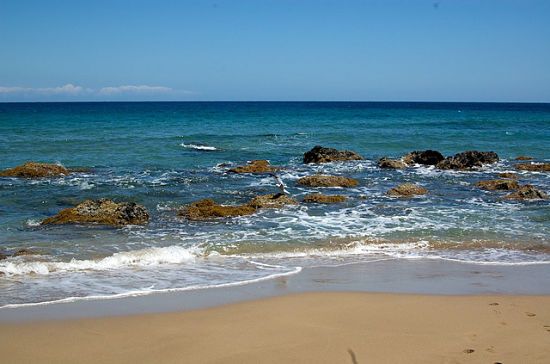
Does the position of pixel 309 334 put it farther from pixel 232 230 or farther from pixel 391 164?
pixel 391 164

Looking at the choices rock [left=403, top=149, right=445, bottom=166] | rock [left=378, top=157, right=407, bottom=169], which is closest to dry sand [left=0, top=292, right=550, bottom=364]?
rock [left=378, top=157, right=407, bottom=169]

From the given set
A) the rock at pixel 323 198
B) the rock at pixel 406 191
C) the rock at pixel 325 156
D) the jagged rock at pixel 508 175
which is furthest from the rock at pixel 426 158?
the rock at pixel 323 198

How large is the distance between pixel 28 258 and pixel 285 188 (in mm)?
9891

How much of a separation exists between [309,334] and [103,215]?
846 cm

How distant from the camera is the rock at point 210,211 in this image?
1514cm

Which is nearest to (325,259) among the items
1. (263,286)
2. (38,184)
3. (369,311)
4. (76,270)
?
(263,286)

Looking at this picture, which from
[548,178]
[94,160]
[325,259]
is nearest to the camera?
[325,259]

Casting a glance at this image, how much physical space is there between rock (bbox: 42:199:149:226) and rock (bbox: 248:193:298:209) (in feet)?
10.2

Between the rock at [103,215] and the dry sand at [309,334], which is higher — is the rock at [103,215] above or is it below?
above

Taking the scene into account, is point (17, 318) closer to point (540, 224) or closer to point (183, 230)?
point (183, 230)

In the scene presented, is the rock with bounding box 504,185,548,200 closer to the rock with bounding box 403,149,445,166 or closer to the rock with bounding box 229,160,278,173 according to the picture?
the rock with bounding box 403,149,445,166

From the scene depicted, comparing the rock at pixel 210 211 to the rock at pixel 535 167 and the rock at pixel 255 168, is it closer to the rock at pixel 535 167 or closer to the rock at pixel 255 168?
the rock at pixel 255 168

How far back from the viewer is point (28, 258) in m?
11.2

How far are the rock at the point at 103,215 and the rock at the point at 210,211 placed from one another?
113 centimetres
